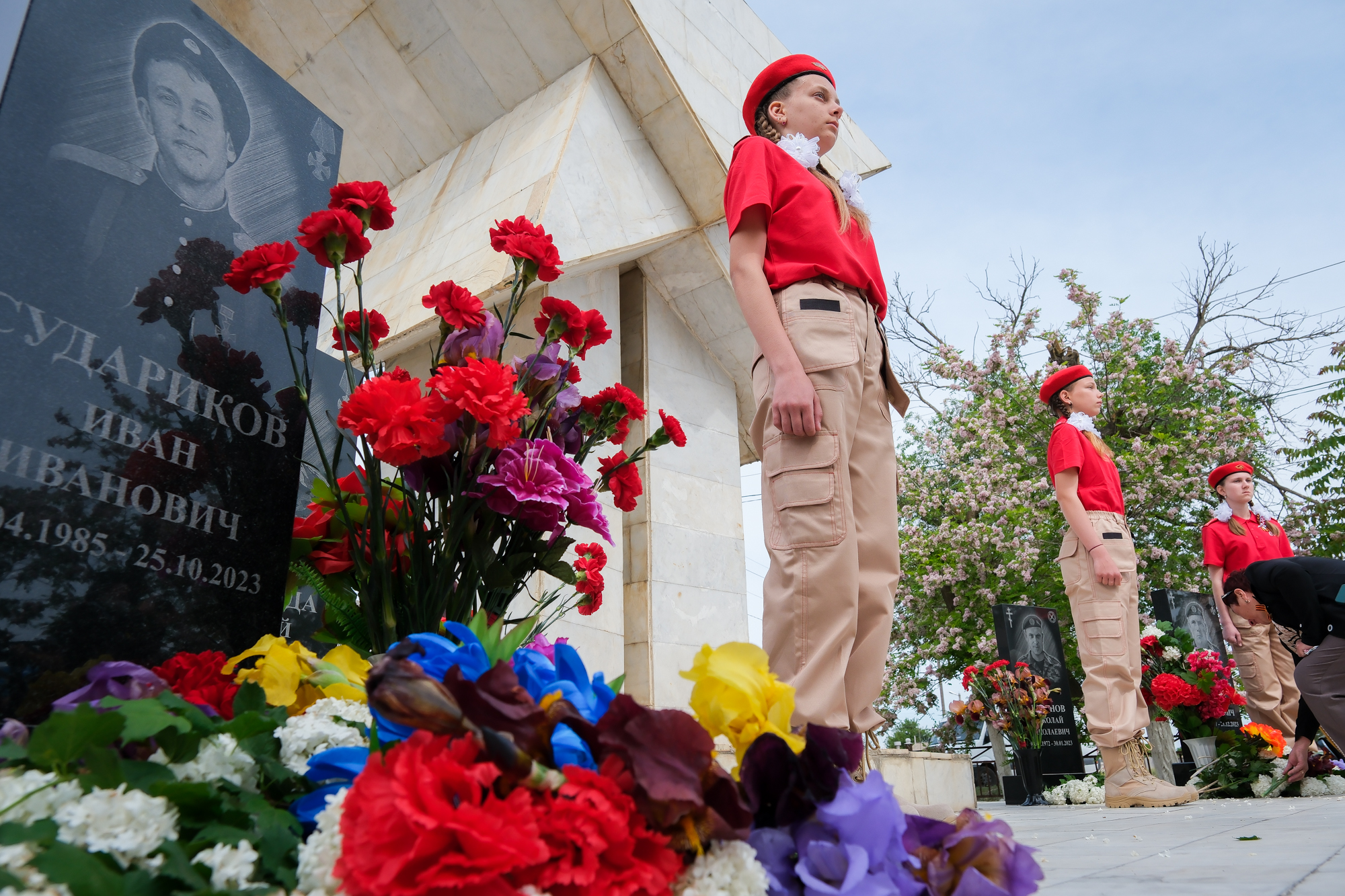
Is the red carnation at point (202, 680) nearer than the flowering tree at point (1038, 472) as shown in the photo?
Yes

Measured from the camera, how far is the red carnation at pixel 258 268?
1490 millimetres

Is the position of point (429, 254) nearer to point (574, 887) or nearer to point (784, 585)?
point (784, 585)

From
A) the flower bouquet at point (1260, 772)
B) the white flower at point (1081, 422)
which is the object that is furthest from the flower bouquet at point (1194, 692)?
the white flower at point (1081, 422)

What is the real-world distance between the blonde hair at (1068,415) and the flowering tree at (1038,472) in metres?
7.66

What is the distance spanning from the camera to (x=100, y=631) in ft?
4.91

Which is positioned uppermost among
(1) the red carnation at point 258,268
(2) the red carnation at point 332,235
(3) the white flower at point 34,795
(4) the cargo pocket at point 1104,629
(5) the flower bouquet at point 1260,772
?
(2) the red carnation at point 332,235

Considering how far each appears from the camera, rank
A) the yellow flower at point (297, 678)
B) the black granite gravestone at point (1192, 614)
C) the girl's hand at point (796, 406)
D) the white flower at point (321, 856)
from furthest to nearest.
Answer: the black granite gravestone at point (1192, 614)
the girl's hand at point (796, 406)
the yellow flower at point (297, 678)
the white flower at point (321, 856)

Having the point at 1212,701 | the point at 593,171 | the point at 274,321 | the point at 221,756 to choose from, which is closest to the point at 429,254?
the point at 593,171

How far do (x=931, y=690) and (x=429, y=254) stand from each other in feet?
43.3

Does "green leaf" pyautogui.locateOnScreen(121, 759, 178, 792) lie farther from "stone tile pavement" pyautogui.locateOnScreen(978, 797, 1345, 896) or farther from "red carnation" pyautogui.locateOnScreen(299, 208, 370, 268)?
"stone tile pavement" pyautogui.locateOnScreen(978, 797, 1345, 896)

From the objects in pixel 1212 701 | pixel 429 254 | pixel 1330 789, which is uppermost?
pixel 429 254

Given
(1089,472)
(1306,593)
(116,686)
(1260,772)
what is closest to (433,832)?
(116,686)

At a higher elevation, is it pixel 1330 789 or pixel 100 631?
pixel 100 631

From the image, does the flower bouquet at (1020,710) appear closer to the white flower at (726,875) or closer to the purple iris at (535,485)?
the purple iris at (535,485)
